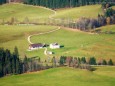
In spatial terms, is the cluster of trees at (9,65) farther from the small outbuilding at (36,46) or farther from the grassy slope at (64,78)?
the small outbuilding at (36,46)

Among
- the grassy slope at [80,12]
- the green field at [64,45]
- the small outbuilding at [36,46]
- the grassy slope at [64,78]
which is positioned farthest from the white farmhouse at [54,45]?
the grassy slope at [80,12]

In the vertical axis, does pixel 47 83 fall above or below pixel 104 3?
below

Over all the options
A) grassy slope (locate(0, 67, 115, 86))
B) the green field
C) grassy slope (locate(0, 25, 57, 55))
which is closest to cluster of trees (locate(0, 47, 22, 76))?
the green field

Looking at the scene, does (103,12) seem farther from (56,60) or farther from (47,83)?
(47,83)

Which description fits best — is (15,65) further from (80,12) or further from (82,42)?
(80,12)

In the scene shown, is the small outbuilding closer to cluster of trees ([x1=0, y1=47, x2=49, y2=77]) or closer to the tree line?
the tree line

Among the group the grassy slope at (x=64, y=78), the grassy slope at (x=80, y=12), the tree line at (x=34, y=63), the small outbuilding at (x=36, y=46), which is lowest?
the grassy slope at (x=64, y=78)

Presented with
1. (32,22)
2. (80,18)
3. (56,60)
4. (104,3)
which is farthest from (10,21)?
(56,60)
